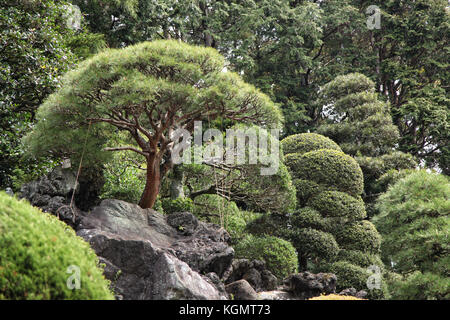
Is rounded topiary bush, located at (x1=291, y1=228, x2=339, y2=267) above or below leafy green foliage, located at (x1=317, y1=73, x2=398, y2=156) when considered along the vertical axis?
below

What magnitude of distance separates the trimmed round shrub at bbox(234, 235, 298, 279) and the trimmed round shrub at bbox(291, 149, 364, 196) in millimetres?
2135

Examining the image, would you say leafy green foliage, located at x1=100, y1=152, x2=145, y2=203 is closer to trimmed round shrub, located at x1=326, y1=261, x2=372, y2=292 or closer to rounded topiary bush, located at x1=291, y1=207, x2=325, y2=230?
rounded topiary bush, located at x1=291, y1=207, x2=325, y2=230

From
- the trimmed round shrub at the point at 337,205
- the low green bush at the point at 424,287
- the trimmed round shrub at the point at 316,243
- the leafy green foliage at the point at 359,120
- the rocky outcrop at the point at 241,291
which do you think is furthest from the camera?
the leafy green foliage at the point at 359,120

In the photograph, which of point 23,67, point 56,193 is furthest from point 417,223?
point 23,67

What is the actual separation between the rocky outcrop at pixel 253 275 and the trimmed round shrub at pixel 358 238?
9.36 feet

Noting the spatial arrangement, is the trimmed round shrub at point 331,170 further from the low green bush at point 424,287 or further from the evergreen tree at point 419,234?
the low green bush at point 424,287

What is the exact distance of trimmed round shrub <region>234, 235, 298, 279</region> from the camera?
7336 mm

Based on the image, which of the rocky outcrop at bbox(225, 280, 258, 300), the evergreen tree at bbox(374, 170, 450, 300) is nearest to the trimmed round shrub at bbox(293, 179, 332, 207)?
the evergreen tree at bbox(374, 170, 450, 300)

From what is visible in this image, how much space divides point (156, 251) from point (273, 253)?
10.7ft

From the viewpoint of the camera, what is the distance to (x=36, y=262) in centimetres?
268

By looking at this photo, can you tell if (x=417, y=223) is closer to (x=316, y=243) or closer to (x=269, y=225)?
(x=316, y=243)

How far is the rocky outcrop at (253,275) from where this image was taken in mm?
6182

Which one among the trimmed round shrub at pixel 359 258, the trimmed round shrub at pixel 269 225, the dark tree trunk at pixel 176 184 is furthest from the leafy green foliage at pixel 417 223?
the dark tree trunk at pixel 176 184
